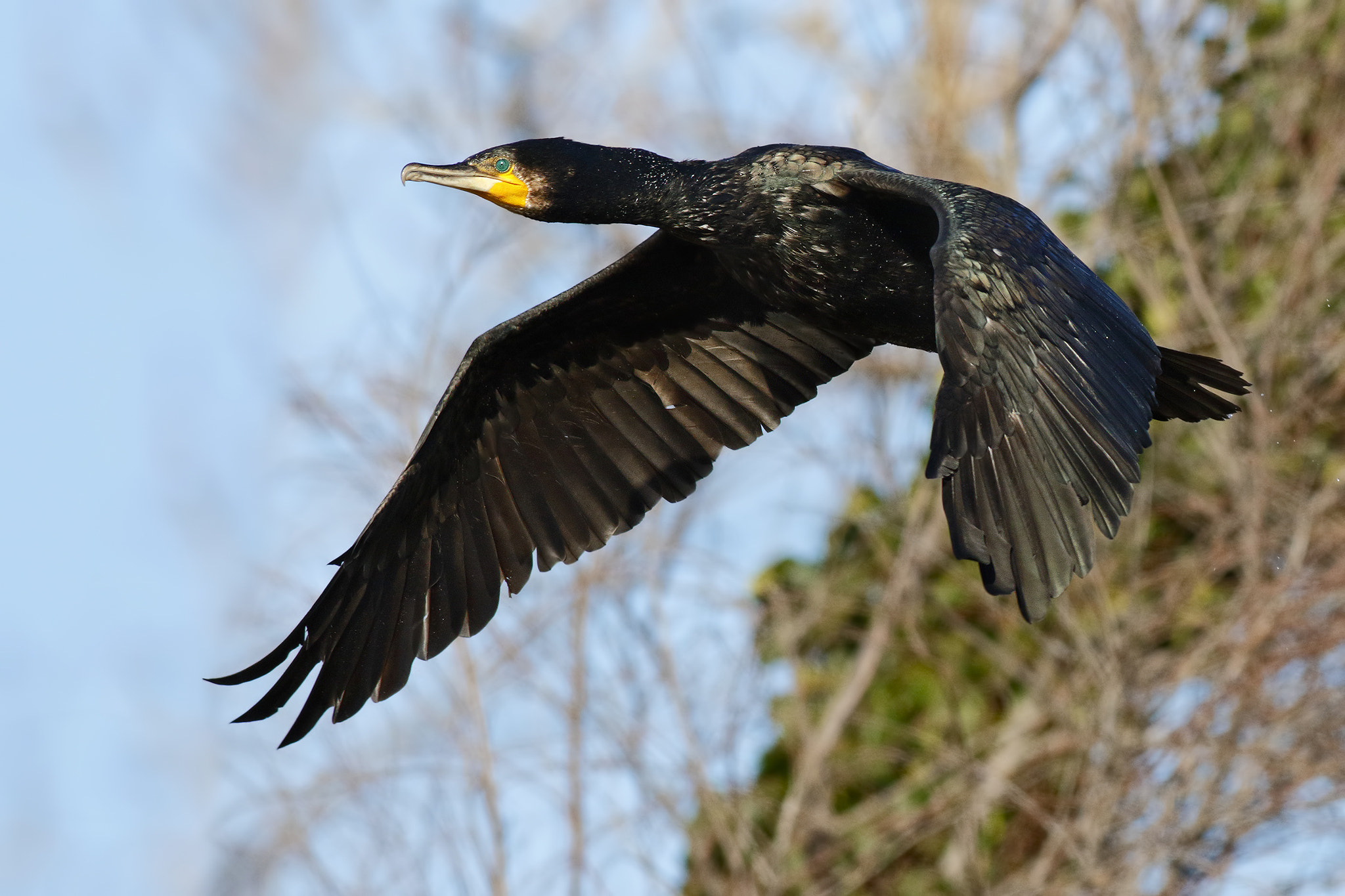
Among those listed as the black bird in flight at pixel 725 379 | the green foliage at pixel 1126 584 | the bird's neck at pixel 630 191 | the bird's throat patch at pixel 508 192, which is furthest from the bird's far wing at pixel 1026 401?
the green foliage at pixel 1126 584

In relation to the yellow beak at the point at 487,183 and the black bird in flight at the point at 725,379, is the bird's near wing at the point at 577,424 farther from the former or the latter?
the yellow beak at the point at 487,183

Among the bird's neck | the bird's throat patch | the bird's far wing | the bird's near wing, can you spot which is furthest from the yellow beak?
the bird's far wing

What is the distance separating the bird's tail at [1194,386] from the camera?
4906 millimetres

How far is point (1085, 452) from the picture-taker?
3.84 m

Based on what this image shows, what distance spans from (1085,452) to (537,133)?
4.04m

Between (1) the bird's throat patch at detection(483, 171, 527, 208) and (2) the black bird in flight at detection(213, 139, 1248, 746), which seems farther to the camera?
(1) the bird's throat patch at detection(483, 171, 527, 208)

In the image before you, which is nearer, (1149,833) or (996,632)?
(1149,833)

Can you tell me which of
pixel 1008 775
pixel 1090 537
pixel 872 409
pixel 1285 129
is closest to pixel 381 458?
pixel 872 409

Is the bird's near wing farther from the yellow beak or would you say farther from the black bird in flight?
the yellow beak

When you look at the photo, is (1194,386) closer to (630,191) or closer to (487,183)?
(630,191)

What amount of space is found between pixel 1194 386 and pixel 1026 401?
1226 millimetres

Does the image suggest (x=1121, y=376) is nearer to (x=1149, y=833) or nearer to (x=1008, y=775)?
(x=1149, y=833)

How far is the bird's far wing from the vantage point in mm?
3660

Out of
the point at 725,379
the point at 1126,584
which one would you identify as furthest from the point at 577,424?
the point at 1126,584
